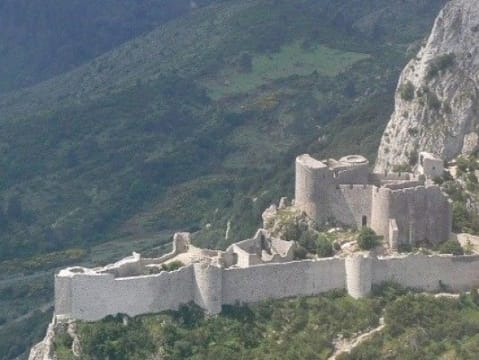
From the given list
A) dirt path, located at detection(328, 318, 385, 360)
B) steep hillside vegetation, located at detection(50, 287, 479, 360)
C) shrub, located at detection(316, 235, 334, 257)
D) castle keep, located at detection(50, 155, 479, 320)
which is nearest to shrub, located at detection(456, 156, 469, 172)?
castle keep, located at detection(50, 155, 479, 320)

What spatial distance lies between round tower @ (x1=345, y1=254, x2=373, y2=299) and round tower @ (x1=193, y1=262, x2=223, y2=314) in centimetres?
754

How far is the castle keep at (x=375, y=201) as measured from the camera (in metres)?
77.4

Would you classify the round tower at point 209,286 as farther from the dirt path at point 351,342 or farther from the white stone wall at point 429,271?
the white stone wall at point 429,271

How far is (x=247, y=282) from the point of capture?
74.6 metres

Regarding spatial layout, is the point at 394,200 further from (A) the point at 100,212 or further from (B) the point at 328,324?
(A) the point at 100,212

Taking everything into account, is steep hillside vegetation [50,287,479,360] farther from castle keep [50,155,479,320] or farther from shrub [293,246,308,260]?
shrub [293,246,308,260]

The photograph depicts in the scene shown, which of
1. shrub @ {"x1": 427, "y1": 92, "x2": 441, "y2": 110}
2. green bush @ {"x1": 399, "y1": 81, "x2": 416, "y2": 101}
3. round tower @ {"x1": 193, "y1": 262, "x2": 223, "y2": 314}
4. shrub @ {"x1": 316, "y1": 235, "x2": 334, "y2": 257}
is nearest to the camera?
round tower @ {"x1": 193, "y1": 262, "x2": 223, "y2": 314}

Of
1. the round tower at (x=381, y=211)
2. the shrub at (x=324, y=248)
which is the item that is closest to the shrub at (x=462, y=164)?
the round tower at (x=381, y=211)

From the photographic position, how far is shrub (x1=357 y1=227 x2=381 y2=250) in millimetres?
76125

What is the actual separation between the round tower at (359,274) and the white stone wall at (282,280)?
541 millimetres

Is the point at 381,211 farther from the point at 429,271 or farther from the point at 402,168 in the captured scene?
the point at 402,168

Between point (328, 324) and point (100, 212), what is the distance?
390 feet

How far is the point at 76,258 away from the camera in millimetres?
163125

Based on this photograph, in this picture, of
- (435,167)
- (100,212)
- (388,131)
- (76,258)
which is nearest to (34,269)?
(76,258)
